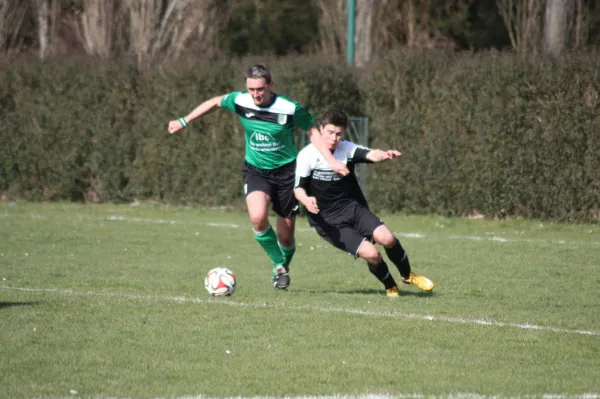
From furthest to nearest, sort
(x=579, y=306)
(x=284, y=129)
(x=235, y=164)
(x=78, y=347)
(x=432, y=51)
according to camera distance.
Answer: (x=235, y=164) < (x=432, y=51) < (x=284, y=129) < (x=579, y=306) < (x=78, y=347)

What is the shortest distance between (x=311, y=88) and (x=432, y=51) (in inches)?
89.2

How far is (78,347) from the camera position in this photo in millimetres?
6984

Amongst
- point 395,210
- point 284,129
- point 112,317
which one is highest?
point 284,129

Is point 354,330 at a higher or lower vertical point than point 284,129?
lower

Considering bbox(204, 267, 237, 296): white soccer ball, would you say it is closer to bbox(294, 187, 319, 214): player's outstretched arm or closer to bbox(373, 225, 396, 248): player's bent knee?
bbox(294, 187, 319, 214): player's outstretched arm

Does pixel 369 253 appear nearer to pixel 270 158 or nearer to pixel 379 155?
pixel 379 155

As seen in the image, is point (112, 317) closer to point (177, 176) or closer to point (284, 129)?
point (284, 129)

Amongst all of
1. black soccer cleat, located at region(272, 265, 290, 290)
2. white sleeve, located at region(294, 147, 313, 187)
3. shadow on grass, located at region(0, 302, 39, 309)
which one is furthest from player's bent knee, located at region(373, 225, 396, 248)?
shadow on grass, located at region(0, 302, 39, 309)

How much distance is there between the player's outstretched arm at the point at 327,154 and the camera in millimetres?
9109

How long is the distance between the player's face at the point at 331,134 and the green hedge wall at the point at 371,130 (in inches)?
320

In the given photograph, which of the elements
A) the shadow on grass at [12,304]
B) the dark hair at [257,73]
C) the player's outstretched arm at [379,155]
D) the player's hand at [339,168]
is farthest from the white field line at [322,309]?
the dark hair at [257,73]

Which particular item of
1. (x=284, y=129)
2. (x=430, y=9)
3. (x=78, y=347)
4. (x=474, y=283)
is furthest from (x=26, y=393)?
(x=430, y=9)

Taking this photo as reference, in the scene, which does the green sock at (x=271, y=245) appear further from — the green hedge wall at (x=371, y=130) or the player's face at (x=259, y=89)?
the green hedge wall at (x=371, y=130)

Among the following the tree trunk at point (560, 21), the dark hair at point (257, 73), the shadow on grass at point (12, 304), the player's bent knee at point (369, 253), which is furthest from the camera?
the tree trunk at point (560, 21)
